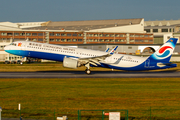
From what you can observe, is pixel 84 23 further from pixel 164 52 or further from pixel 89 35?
pixel 164 52

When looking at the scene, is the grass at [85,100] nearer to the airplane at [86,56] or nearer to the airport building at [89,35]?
the airplane at [86,56]

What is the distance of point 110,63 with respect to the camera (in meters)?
45.2

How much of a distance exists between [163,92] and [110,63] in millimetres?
18507

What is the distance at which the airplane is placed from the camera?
43.6 meters

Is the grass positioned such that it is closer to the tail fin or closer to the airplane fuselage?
the airplane fuselage

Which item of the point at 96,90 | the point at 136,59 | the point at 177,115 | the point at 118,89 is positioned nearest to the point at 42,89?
the point at 96,90

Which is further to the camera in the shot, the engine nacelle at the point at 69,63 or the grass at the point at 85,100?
the engine nacelle at the point at 69,63

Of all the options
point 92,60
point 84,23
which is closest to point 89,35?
point 84,23

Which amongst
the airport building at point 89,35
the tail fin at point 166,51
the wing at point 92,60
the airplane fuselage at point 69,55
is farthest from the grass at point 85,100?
the airport building at point 89,35

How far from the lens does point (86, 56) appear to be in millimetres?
45219

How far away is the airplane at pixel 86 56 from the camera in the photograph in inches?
1718

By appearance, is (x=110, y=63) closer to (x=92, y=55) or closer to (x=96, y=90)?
(x=92, y=55)

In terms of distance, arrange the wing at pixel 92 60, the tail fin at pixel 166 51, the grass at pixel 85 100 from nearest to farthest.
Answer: the grass at pixel 85 100, the wing at pixel 92 60, the tail fin at pixel 166 51

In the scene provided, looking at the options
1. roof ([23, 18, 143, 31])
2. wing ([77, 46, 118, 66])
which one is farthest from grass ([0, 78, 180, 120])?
roof ([23, 18, 143, 31])
